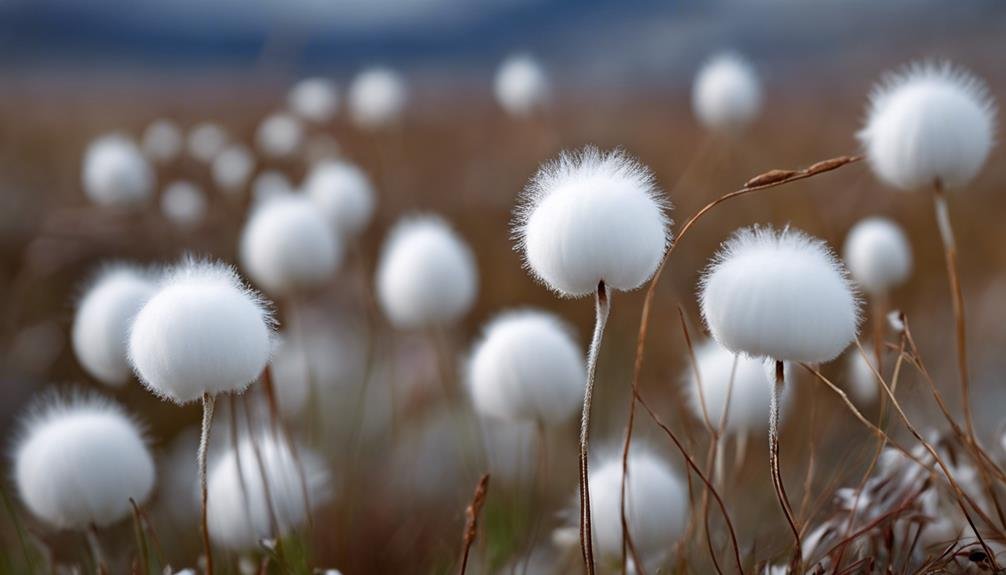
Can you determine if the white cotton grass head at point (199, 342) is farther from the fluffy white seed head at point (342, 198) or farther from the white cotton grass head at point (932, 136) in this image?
the fluffy white seed head at point (342, 198)

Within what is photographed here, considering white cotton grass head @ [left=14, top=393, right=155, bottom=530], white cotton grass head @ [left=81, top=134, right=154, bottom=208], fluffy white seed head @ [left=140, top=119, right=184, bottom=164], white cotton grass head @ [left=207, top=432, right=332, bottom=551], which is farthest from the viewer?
fluffy white seed head @ [left=140, top=119, right=184, bottom=164]

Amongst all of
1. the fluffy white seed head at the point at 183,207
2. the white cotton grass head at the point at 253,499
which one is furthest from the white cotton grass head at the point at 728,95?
the fluffy white seed head at the point at 183,207

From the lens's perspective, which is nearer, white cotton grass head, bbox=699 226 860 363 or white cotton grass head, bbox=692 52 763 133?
white cotton grass head, bbox=699 226 860 363

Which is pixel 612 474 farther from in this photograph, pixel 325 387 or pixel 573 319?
pixel 573 319

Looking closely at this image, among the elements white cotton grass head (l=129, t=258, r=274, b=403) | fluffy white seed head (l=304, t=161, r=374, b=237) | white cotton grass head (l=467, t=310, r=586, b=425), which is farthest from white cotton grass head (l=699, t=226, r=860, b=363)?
fluffy white seed head (l=304, t=161, r=374, b=237)

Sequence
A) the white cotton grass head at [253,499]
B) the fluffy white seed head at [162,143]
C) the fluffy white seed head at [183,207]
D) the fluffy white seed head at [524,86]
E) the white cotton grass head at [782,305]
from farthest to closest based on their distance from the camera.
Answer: the fluffy white seed head at [162,143] < the fluffy white seed head at [524,86] < the fluffy white seed head at [183,207] < the white cotton grass head at [253,499] < the white cotton grass head at [782,305]

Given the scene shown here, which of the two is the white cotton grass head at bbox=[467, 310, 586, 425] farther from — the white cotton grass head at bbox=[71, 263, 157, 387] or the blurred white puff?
the blurred white puff
